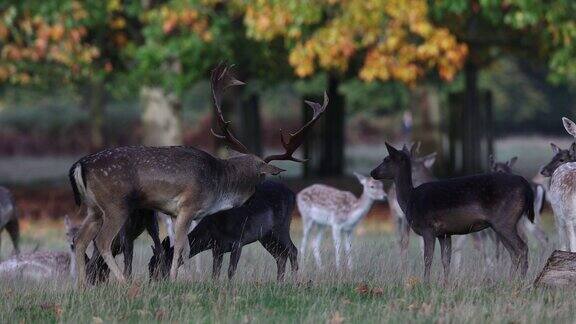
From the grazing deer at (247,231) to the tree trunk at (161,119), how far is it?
38.0 ft

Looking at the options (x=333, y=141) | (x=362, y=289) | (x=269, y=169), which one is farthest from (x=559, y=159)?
(x=333, y=141)

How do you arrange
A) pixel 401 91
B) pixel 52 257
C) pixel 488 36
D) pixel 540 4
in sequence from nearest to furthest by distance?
pixel 52 257
pixel 540 4
pixel 488 36
pixel 401 91

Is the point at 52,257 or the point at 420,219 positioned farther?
the point at 52,257

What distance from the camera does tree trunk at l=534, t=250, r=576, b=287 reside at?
9.98m

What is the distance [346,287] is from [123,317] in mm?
2059

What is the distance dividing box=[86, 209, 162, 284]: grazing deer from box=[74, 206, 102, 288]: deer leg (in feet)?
0.41

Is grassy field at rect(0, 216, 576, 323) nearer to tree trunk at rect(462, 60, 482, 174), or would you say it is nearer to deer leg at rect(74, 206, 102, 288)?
deer leg at rect(74, 206, 102, 288)

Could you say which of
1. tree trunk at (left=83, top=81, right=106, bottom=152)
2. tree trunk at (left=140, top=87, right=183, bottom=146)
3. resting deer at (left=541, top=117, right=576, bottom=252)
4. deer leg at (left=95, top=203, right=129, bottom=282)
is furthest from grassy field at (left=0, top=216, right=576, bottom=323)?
tree trunk at (left=83, top=81, right=106, bottom=152)

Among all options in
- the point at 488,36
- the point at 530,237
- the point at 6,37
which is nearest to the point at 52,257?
the point at 530,237

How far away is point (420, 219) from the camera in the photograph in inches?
431

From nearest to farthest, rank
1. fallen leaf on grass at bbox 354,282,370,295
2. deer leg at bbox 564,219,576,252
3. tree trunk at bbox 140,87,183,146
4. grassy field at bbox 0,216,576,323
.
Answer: grassy field at bbox 0,216,576,323
fallen leaf on grass at bbox 354,282,370,295
deer leg at bbox 564,219,576,252
tree trunk at bbox 140,87,183,146

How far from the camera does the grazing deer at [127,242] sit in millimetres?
10844

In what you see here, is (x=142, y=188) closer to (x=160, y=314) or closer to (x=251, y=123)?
(x=160, y=314)

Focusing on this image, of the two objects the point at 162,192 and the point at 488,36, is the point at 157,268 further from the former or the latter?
the point at 488,36
